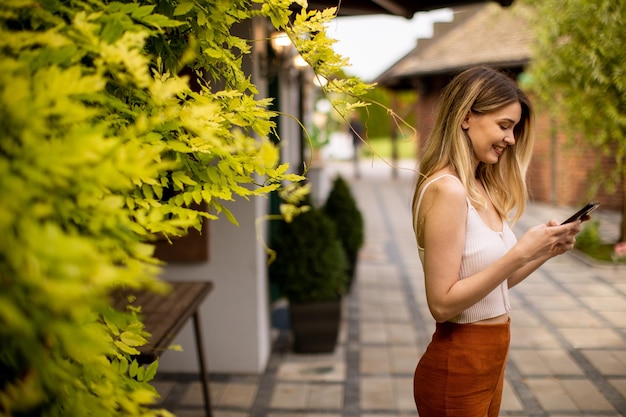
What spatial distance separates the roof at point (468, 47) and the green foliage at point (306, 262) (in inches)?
404

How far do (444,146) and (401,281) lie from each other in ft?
20.8

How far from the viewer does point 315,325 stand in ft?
18.2

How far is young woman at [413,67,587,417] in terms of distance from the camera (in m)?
2.02

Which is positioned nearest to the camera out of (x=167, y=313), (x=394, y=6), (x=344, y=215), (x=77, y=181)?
(x=77, y=181)

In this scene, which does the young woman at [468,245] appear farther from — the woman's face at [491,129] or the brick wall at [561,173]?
the brick wall at [561,173]

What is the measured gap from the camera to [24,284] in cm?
100

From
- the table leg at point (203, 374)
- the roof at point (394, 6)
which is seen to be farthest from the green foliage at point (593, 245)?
the table leg at point (203, 374)

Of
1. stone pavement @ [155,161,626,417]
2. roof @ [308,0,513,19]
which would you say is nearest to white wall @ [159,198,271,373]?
stone pavement @ [155,161,626,417]

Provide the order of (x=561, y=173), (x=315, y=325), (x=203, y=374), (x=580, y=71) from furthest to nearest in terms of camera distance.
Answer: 1. (x=561, y=173)
2. (x=580, y=71)
3. (x=315, y=325)
4. (x=203, y=374)

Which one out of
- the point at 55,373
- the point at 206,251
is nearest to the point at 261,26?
the point at 206,251

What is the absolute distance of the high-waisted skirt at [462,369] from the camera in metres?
2.13

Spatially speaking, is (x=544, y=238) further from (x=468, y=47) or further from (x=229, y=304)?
(x=468, y=47)

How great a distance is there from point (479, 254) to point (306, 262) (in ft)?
11.4

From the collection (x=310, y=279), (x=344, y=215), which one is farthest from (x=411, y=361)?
(x=344, y=215)
